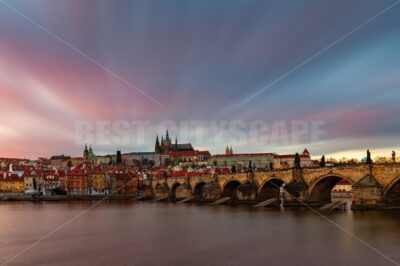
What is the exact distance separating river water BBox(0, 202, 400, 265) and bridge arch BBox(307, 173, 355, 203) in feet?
29.2

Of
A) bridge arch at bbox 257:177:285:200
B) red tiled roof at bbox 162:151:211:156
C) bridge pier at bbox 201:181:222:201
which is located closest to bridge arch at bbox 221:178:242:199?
bridge pier at bbox 201:181:222:201

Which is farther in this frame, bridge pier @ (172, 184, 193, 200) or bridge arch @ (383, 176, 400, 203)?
bridge pier @ (172, 184, 193, 200)

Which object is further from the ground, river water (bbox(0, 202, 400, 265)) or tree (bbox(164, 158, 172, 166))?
tree (bbox(164, 158, 172, 166))

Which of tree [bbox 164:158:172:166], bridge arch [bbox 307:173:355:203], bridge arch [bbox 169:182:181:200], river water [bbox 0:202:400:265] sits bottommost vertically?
bridge arch [bbox 169:182:181:200]

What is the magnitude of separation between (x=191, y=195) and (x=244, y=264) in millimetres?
58881

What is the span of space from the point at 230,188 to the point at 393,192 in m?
31.4

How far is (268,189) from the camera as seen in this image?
185ft

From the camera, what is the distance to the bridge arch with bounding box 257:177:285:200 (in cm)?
5494

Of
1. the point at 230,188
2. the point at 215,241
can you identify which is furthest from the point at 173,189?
the point at 215,241

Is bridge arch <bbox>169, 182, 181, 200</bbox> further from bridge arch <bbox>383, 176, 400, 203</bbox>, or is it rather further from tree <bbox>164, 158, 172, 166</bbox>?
tree <bbox>164, 158, 172, 166</bbox>

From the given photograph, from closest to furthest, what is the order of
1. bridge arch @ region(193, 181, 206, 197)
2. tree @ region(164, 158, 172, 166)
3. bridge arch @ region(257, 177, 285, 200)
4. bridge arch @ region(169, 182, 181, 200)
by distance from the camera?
bridge arch @ region(257, 177, 285, 200)
bridge arch @ region(193, 181, 206, 197)
bridge arch @ region(169, 182, 181, 200)
tree @ region(164, 158, 172, 166)

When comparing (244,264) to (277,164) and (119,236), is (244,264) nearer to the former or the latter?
(119,236)

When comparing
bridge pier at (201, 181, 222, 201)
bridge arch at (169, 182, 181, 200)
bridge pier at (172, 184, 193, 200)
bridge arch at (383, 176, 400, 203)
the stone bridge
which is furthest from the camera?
bridge arch at (169, 182, 181, 200)

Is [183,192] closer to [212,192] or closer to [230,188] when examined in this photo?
[212,192]
